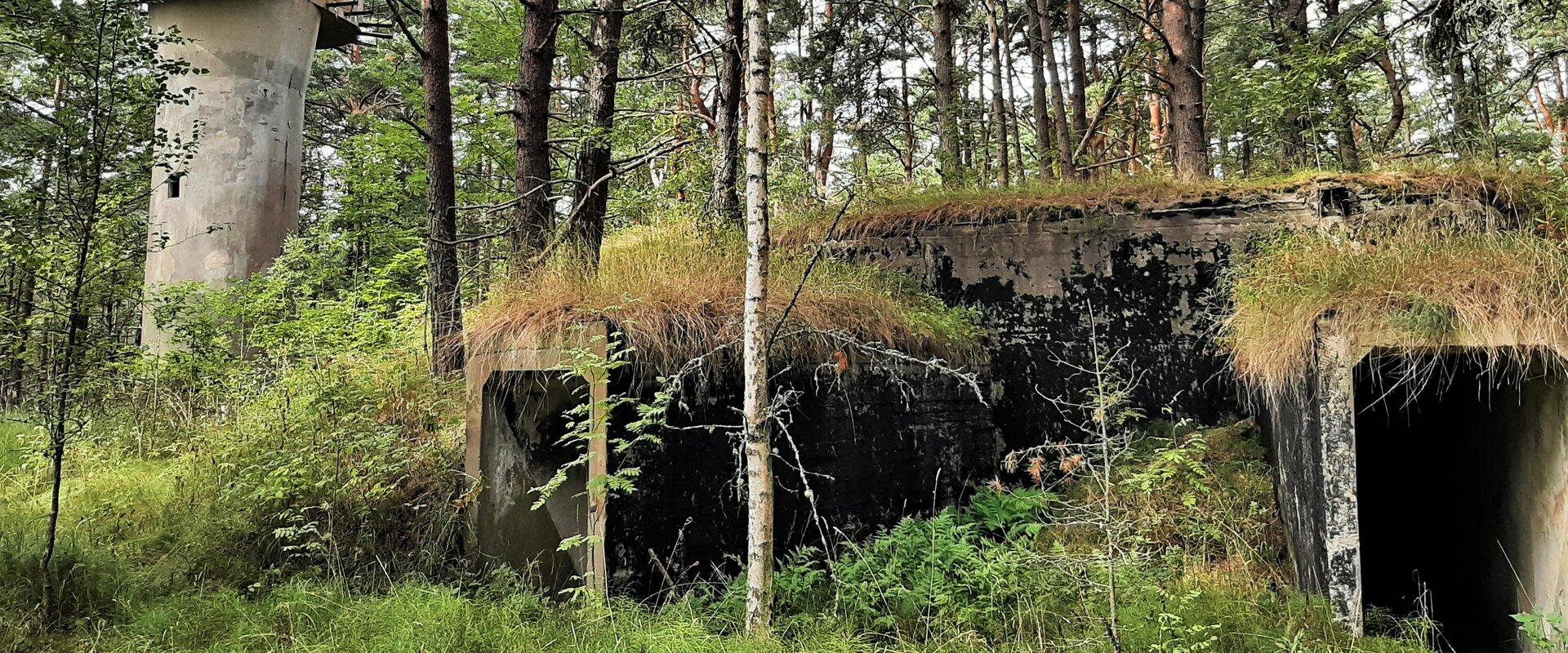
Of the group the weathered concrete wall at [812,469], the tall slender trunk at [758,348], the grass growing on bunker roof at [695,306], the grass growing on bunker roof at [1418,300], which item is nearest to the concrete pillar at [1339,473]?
the grass growing on bunker roof at [1418,300]

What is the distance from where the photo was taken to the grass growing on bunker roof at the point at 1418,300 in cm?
433

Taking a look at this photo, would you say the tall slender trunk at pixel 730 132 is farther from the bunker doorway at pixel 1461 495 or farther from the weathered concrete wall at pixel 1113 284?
the bunker doorway at pixel 1461 495

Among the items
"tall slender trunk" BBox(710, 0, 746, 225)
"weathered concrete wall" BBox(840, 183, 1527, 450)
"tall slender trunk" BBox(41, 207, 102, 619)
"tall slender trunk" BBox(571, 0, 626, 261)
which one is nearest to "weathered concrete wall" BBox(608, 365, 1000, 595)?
"weathered concrete wall" BBox(840, 183, 1527, 450)

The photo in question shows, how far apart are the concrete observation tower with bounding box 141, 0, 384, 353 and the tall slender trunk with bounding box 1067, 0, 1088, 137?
9413mm

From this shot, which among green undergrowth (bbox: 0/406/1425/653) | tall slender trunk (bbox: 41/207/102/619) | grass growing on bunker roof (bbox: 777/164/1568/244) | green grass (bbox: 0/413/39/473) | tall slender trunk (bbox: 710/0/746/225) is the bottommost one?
green undergrowth (bbox: 0/406/1425/653)

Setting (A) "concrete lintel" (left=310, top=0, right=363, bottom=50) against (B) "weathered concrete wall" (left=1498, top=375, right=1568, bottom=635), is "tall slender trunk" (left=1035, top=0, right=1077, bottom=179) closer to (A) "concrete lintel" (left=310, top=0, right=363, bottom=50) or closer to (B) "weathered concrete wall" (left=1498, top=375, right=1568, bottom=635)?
(B) "weathered concrete wall" (left=1498, top=375, right=1568, bottom=635)

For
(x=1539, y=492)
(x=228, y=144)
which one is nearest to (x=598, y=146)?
(x=228, y=144)

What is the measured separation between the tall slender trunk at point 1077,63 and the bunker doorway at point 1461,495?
265 inches

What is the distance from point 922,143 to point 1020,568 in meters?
16.7

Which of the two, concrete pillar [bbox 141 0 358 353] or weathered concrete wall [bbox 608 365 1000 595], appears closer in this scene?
weathered concrete wall [bbox 608 365 1000 595]

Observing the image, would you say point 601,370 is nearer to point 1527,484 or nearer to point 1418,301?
point 1418,301

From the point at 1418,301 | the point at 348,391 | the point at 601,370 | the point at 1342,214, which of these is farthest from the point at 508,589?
the point at 1342,214

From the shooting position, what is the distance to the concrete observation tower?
28.0 ft

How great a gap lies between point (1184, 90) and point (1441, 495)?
181 inches
